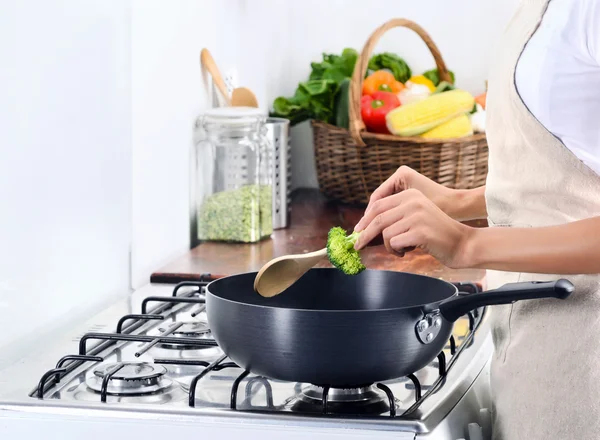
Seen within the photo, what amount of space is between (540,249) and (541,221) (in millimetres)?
98

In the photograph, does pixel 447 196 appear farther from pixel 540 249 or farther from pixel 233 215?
pixel 233 215

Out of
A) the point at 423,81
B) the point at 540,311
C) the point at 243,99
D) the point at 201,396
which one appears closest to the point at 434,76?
the point at 423,81

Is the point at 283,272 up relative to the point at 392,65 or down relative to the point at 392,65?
down

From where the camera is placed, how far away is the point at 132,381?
3.34 ft

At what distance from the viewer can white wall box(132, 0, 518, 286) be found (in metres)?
1.56

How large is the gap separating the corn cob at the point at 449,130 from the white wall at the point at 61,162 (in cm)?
91

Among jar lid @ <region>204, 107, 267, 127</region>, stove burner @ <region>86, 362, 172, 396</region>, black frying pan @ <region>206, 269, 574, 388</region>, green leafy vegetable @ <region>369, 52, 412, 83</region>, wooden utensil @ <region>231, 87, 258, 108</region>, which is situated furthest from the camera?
green leafy vegetable @ <region>369, 52, 412, 83</region>

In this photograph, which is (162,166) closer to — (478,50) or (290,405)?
(290,405)

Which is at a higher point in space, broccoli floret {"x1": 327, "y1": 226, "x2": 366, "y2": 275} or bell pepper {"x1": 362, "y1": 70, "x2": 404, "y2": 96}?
bell pepper {"x1": 362, "y1": 70, "x2": 404, "y2": 96}

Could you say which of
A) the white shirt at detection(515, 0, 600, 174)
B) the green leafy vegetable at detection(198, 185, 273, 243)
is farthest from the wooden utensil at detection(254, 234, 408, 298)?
the green leafy vegetable at detection(198, 185, 273, 243)

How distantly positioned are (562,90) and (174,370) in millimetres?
542

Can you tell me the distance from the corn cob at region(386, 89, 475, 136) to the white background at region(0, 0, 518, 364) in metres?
0.38

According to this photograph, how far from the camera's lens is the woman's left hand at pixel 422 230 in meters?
0.94

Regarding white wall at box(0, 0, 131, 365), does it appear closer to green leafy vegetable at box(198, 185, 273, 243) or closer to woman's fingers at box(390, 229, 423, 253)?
green leafy vegetable at box(198, 185, 273, 243)
